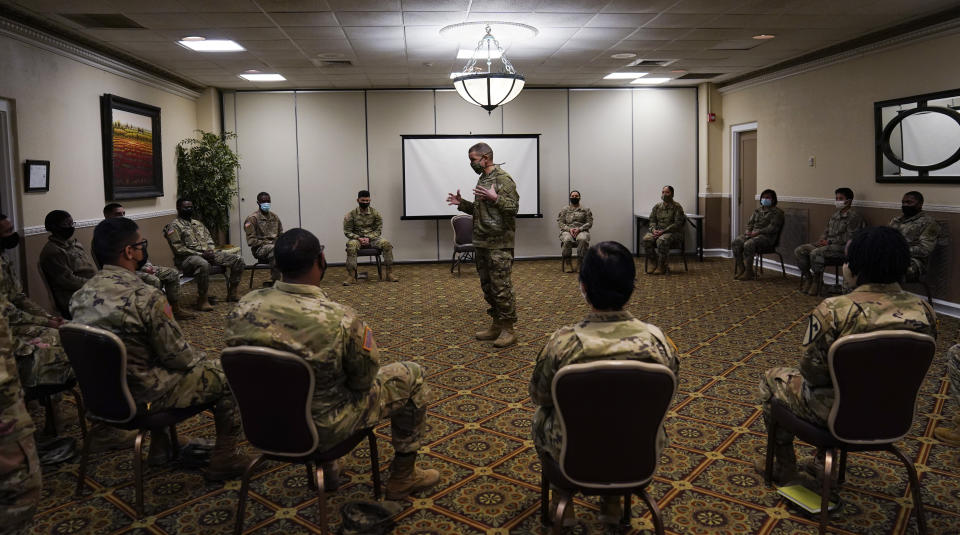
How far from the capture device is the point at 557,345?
2.33 metres

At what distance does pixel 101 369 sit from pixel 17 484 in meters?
1.11

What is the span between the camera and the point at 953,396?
3.64 m

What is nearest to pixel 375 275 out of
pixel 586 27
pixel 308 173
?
pixel 308 173

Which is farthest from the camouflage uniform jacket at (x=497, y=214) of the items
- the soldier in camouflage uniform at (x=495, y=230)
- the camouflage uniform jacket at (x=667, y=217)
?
the camouflage uniform jacket at (x=667, y=217)

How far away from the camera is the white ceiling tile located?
6472mm

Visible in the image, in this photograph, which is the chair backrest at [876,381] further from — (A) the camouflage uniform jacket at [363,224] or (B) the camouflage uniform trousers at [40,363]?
(A) the camouflage uniform jacket at [363,224]

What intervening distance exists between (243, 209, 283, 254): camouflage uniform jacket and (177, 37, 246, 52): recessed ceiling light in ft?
7.16

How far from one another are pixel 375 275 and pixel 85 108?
4333 millimetres

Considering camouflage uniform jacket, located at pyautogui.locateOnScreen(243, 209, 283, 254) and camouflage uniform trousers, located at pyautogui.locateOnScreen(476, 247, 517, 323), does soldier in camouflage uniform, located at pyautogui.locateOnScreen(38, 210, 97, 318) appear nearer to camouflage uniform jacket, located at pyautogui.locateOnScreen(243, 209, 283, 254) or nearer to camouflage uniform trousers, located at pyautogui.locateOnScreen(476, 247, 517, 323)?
camouflage uniform trousers, located at pyautogui.locateOnScreen(476, 247, 517, 323)

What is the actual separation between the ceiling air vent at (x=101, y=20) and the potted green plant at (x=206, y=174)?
3714mm

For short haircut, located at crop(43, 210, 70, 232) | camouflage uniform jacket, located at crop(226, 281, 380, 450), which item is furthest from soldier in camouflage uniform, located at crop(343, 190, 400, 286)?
camouflage uniform jacket, located at crop(226, 281, 380, 450)

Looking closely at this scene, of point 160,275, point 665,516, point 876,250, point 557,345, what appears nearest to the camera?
point 557,345

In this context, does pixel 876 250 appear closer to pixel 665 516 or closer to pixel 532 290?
pixel 665 516

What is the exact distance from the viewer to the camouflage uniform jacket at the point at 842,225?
26.2 ft
